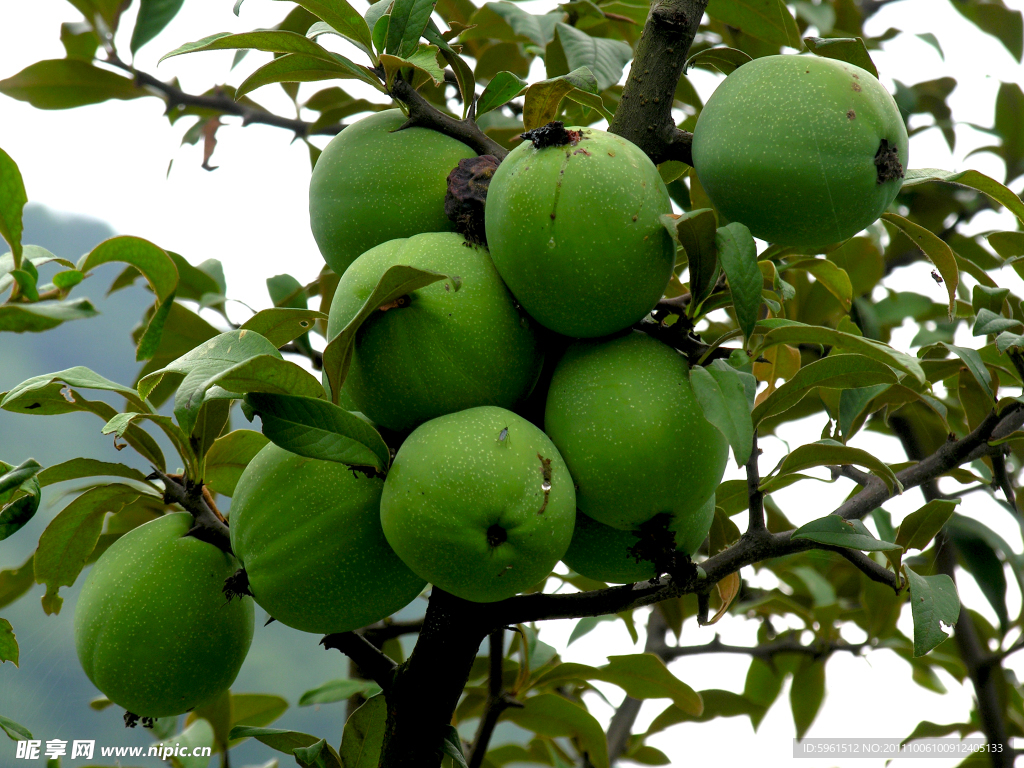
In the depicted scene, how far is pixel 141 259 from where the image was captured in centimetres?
86

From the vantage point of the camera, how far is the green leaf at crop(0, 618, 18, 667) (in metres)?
0.88

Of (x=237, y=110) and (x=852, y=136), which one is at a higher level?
(x=852, y=136)

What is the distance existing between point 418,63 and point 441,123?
0.21ft

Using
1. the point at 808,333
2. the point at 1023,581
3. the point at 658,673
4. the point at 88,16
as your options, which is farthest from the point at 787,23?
the point at 88,16

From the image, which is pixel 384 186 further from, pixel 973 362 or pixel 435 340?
pixel 973 362

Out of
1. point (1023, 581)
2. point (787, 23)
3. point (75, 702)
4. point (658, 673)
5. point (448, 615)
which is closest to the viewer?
point (448, 615)

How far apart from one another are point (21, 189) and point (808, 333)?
2.48ft

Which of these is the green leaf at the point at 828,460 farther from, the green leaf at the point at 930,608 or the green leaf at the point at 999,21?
the green leaf at the point at 999,21

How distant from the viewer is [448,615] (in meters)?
0.79

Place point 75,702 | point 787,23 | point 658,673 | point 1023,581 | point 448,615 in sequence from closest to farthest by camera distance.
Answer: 1. point 448,615
2. point 787,23
3. point 658,673
4. point 75,702
5. point 1023,581

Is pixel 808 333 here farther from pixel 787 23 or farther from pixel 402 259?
pixel 787 23

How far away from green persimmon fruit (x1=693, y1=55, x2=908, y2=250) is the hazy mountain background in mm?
619

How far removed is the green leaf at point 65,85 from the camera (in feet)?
5.20

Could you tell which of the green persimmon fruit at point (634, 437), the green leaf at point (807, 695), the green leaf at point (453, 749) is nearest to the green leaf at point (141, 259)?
the green persimmon fruit at point (634, 437)
